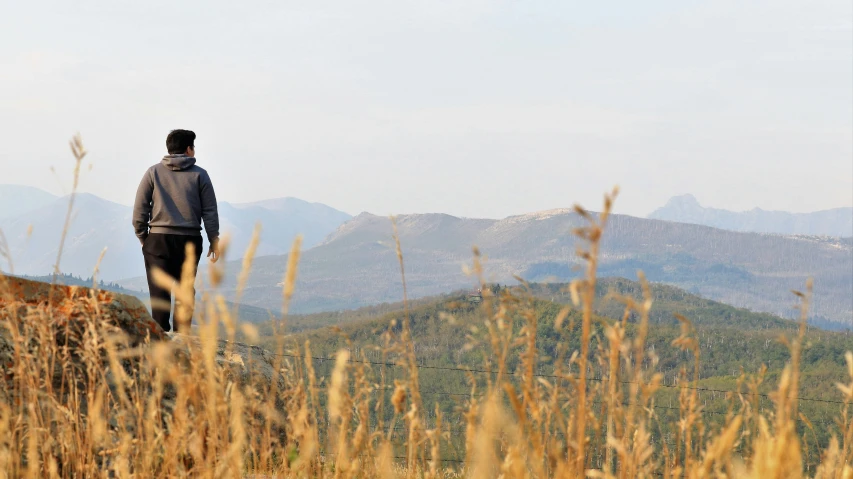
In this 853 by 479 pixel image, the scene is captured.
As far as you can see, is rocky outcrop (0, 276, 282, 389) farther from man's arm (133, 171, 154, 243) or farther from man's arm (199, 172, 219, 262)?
man's arm (133, 171, 154, 243)

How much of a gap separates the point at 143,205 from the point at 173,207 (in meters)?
0.30

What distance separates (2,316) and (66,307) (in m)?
0.35

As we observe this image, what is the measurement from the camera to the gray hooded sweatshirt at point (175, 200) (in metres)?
7.07

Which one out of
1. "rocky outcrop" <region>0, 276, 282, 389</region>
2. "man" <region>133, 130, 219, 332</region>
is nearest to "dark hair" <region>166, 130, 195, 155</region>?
"man" <region>133, 130, 219, 332</region>

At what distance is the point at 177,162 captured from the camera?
23.1 ft

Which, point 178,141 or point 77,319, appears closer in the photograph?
point 77,319

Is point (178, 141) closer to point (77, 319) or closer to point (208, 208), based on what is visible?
point (208, 208)

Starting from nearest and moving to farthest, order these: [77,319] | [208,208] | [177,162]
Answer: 1. [77,319]
2. [177,162]
3. [208,208]

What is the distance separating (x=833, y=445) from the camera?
1834 millimetres

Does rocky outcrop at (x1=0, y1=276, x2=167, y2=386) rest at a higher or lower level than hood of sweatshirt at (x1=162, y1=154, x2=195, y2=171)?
Result: lower

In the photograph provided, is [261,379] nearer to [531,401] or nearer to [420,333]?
[531,401]

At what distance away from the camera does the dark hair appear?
7.01m

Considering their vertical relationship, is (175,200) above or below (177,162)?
below

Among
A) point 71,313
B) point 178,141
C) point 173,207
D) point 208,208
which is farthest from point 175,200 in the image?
point 71,313
